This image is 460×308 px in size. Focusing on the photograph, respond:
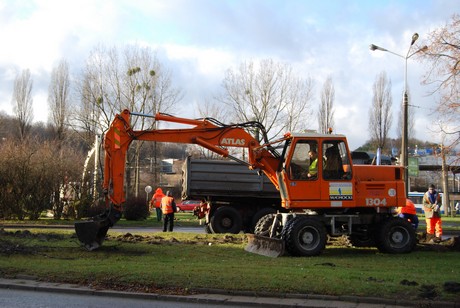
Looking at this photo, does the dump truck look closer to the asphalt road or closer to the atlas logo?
the atlas logo

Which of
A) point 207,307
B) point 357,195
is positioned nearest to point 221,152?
point 357,195

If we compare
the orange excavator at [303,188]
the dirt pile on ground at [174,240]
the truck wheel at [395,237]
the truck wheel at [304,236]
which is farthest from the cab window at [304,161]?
the dirt pile on ground at [174,240]

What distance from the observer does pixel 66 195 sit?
28.7 m

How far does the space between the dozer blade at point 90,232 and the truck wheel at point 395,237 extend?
23.2 feet

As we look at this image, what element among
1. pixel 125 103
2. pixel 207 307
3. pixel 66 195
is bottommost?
pixel 207 307

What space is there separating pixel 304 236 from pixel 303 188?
1.20m

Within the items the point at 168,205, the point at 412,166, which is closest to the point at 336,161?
the point at 168,205

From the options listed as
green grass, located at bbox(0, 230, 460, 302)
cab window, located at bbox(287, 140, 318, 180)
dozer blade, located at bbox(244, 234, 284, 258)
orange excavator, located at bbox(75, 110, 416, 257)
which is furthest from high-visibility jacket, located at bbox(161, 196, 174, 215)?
cab window, located at bbox(287, 140, 318, 180)

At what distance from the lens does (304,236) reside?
13078 millimetres

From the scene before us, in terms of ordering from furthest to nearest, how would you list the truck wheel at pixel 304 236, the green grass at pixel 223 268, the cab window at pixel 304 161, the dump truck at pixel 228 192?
the dump truck at pixel 228 192, the cab window at pixel 304 161, the truck wheel at pixel 304 236, the green grass at pixel 223 268

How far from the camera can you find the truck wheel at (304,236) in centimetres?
1281

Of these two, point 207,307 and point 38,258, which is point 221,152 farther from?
point 207,307

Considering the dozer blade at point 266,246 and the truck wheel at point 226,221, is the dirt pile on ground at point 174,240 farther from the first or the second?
the truck wheel at point 226,221

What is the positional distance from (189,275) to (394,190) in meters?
6.80
